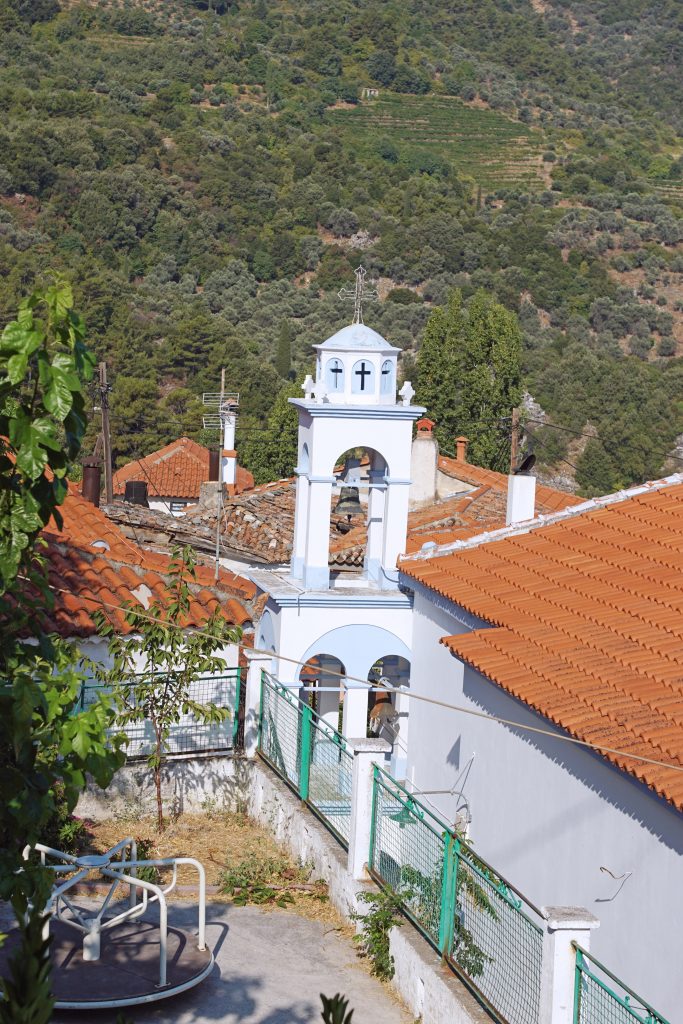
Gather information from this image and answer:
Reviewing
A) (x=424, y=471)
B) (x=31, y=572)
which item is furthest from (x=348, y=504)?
(x=31, y=572)

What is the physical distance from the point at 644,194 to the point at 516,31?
50.4 meters

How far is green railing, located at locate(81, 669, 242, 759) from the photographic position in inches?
449

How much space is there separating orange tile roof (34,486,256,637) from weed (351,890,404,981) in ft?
13.4

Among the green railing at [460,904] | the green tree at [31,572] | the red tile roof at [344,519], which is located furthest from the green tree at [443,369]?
the green tree at [31,572]

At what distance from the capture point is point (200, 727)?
461 inches

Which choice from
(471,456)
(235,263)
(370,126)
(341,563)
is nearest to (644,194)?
(370,126)

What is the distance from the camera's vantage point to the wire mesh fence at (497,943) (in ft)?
20.9

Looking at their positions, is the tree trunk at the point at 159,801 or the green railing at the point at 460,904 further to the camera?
the tree trunk at the point at 159,801

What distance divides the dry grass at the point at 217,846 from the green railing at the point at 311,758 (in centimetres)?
46

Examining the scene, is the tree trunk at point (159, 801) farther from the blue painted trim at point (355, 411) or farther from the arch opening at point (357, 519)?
the blue painted trim at point (355, 411)

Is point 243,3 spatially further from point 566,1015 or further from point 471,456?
point 566,1015

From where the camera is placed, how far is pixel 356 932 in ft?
28.7

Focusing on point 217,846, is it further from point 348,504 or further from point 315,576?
point 348,504

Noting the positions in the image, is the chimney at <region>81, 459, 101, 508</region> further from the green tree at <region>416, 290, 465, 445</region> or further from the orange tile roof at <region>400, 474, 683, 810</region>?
the green tree at <region>416, 290, 465, 445</region>
